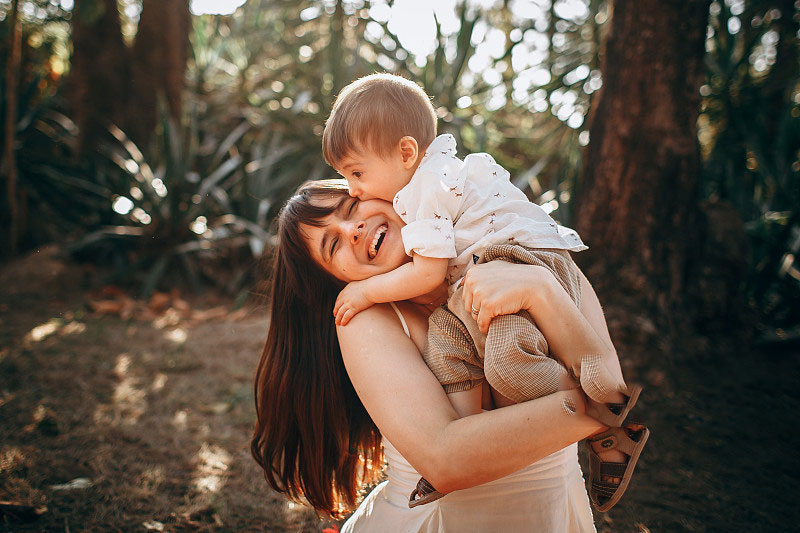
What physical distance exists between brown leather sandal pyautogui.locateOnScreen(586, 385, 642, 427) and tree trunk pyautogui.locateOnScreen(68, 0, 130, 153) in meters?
7.31

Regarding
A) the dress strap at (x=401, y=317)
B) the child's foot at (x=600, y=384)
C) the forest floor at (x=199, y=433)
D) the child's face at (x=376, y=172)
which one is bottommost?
the forest floor at (x=199, y=433)

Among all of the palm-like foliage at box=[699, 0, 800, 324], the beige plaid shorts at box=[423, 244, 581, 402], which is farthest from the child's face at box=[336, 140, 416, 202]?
the palm-like foliage at box=[699, 0, 800, 324]

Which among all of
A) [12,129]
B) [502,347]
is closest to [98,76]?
[12,129]

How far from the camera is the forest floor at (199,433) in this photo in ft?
8.50

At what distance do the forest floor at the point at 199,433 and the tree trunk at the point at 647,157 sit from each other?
0.39m

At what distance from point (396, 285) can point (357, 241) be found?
221mm

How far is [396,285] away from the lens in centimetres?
168

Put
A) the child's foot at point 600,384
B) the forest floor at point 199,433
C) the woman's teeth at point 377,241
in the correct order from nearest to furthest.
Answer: the child's foot at point 600,384, the woman's teeth at point 377,241, the forest floor at point 199,433

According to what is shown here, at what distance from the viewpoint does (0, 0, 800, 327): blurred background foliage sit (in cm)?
578

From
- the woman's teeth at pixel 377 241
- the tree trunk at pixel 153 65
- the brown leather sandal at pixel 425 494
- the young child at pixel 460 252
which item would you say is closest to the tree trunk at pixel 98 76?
the tree trunk at pixel 153 65

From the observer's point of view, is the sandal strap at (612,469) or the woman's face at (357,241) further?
the woman's face at (357,241)

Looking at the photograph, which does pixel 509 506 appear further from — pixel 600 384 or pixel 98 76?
pixel 98 76

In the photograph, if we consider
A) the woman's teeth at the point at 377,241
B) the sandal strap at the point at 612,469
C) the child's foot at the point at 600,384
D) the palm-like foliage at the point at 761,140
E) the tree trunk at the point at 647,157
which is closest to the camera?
the child's foot at the point at 600,384

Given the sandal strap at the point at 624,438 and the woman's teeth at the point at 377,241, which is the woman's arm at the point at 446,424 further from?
the woman's teeth at the point at 377,241
